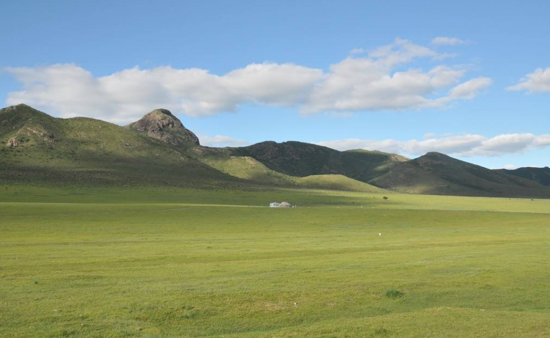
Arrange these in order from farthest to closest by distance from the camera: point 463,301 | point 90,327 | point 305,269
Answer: point 305,269, point 463,301, point 90,327

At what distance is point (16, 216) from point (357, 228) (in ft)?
145

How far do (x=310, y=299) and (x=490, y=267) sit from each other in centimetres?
1291

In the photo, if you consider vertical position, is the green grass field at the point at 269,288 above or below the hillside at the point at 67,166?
below

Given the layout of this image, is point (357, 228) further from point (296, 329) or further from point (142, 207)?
point (296, 329)

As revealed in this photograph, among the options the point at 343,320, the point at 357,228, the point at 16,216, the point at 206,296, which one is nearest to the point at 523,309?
the point at 343,320

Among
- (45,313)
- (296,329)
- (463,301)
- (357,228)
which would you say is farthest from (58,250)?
(357,228)

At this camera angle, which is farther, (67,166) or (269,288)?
(67,166)

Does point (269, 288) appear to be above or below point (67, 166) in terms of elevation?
below

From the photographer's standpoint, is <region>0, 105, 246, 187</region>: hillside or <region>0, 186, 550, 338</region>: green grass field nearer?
<region>0, 186, 550, 338</region>: green grass field

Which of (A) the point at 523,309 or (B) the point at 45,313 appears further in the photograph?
(A) the point at 523,309

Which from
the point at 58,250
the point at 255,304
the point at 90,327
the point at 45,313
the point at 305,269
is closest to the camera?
the point at 90,327

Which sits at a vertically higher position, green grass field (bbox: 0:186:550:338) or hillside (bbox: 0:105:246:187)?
hillside (bbox: 0:105:246:187)

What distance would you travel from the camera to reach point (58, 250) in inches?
1305

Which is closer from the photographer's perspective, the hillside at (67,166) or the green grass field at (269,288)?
the green grass field at (269,288)
